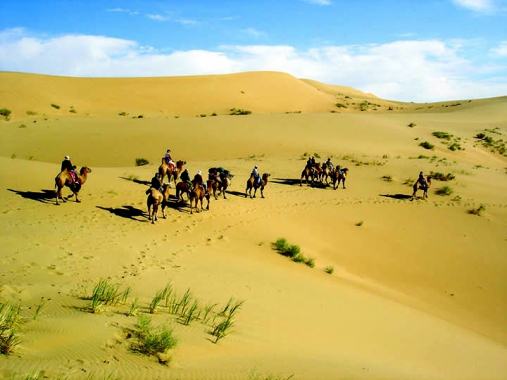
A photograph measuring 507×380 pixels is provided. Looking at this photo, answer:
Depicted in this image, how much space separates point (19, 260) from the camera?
9.19 meters

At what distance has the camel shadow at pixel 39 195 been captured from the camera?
15302 mm

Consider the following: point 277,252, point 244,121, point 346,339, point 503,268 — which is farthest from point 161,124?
point 346,339

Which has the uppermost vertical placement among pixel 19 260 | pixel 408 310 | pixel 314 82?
pixel 314 82

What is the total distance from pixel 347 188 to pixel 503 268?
10619mm

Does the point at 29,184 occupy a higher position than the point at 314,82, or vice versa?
the point at 314,82

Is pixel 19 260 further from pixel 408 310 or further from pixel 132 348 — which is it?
pixel 408 310

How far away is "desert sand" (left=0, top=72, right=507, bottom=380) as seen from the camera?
5.52 meters

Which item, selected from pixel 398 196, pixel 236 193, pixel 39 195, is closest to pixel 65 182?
pixel 39 195

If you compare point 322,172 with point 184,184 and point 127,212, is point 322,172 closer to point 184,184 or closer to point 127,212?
point 184,184

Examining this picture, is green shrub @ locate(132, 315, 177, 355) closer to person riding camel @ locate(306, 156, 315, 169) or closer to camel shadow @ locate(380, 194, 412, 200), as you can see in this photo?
person riding camel @ locate(306, 156, 315, 169)

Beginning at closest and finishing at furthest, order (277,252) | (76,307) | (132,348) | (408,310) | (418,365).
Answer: (132,348), (76,307), (418,365), (408,310), (277,252)

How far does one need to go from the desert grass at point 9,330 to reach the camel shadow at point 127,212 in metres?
9.68

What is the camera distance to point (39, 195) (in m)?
15.7

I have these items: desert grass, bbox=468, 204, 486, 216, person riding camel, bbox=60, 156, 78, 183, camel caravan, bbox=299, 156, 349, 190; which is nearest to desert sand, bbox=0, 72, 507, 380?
desert grass, bbox=468, 204, 486, 216
